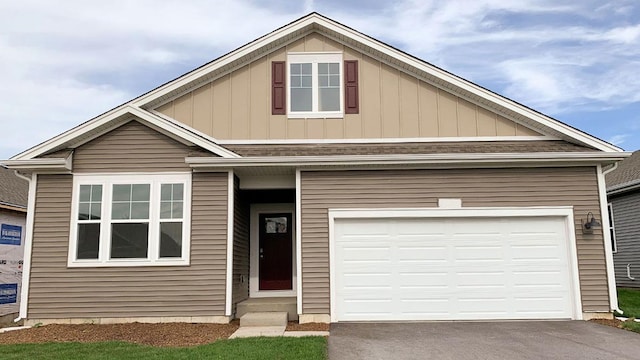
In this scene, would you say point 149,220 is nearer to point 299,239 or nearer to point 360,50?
point 299,239

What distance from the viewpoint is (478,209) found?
30.2 feet

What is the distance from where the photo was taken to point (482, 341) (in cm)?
704

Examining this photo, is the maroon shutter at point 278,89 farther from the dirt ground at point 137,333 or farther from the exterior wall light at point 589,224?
the exterior wall light at point 589,224

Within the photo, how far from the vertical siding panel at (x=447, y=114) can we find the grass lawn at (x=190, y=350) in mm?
5310

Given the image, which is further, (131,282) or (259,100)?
(259,100)

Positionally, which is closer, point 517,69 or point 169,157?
point 169,157

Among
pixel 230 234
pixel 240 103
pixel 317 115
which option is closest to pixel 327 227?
pixel 230 234

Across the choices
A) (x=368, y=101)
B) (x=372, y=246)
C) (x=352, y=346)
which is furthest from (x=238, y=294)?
(x=368, y=101)

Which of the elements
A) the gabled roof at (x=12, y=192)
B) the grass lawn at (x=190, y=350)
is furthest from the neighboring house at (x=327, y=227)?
the gabled roof at (x=12, y=192)

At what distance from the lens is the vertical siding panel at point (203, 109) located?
34.0 ft

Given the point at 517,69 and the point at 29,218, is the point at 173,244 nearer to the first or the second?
the point at 29,218

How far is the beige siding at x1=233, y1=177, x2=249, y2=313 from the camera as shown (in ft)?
31.1

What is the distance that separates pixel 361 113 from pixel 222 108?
9.68 ft

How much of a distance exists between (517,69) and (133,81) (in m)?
13.8
